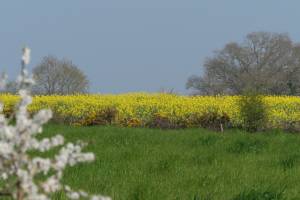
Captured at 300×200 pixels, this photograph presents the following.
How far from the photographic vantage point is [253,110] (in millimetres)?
21109

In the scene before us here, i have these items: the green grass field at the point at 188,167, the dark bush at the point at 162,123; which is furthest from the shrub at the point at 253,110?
the green grass field at the point at 188,167

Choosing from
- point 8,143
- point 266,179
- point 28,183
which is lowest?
point 266,179

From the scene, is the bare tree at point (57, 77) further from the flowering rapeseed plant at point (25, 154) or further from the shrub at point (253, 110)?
the flowering rapeseed plant at point (25, 154)

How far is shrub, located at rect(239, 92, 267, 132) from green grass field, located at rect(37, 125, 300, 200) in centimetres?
572

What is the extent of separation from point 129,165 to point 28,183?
7.79 meters

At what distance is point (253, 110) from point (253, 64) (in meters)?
47.7

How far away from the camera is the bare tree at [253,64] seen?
213ft

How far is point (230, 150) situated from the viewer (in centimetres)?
1323

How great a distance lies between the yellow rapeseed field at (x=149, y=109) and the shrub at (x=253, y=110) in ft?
4.19

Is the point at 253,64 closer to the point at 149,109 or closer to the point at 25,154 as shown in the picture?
the point at 149,109

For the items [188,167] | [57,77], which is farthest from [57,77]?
[188,167]

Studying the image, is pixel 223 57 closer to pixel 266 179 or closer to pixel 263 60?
pixel 263 60

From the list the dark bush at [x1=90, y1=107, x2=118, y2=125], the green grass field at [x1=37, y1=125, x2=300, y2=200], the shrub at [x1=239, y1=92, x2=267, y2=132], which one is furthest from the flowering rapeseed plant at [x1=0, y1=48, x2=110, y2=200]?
the shrub at [x1=239, y1=92, x2=267, y2=132]

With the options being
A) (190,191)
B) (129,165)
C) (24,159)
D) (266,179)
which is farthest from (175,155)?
(24,159)
